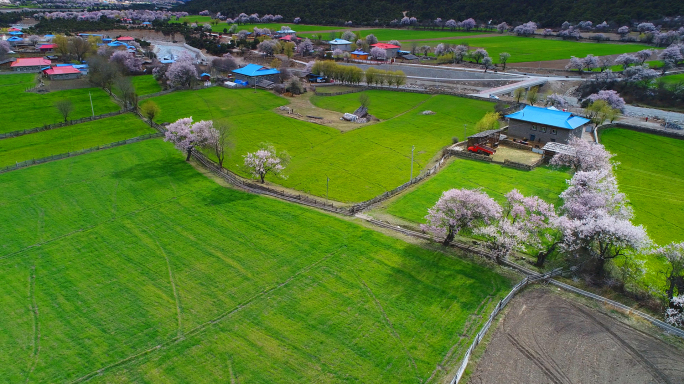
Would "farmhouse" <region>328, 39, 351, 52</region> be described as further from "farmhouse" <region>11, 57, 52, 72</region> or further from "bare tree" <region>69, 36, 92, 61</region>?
"farmhouse" <region>11, 57, 52, 72</region>

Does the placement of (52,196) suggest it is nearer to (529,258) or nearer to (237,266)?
(237,266)

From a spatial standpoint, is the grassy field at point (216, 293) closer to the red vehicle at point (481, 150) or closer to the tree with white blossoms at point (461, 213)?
the tree with white blossoms at point (461, 213)

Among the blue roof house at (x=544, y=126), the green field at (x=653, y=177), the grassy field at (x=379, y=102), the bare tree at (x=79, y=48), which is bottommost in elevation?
the green field at (x=653, y=177)

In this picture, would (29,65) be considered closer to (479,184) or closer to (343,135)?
(343,135)

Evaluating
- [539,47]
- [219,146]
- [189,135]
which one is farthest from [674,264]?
[539,47]

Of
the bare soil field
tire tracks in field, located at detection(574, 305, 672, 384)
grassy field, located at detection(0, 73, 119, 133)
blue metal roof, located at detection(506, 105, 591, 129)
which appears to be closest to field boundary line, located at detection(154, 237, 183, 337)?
the bare soil field

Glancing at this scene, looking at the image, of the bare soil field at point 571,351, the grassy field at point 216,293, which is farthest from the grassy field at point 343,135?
the bare soil field at point 571,351
